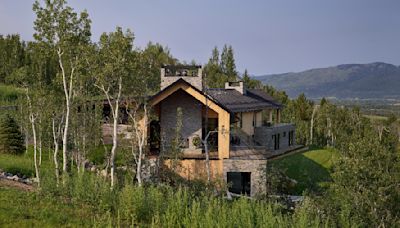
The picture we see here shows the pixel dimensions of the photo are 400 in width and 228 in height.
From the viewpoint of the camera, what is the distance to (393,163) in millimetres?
13258

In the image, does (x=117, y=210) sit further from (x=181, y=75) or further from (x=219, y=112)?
(x=181, y=75)

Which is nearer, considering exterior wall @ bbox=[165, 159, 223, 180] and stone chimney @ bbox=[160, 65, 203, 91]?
exterior wall @ bbox=[165, 159, 223, 180]

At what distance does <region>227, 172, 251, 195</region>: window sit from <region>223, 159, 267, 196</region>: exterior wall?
2.43 metres

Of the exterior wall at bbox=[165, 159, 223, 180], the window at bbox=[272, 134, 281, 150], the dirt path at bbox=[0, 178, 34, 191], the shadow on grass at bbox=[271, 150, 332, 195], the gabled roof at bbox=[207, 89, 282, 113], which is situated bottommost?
the shadow on grass at bbox=[271, 150, 332, 195]

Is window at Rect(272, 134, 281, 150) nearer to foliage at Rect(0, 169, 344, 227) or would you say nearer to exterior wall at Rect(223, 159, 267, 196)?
exterior wall at Rect(223, 159, 267, 196)

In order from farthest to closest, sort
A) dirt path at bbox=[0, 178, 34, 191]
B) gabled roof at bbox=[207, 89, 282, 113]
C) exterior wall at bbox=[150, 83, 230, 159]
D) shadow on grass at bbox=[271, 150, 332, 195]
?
shadow on grass at bbox=[271, 150, 332, 195] → gabled roof at bbox=[207, 89, 282, 113] → exterior wall at bbox=[150, 83, 230, 159] → dirt path at bbox=[0, 178, 34, 191]

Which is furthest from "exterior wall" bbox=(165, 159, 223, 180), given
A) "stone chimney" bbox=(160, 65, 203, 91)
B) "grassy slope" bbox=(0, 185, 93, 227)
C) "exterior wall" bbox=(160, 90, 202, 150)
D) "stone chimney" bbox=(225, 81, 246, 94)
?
"grassy slope" bbox=(0, 185, 93, 227)

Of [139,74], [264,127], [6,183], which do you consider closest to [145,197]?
[6,183]

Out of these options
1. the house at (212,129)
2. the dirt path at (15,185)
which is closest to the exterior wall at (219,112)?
the house at (212,129)

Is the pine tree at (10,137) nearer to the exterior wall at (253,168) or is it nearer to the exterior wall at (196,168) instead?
the exterior wall at (196,168)

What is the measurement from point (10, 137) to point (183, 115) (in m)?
7.37

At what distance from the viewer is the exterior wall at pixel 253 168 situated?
17.6m

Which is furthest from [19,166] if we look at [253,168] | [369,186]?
[369,186]

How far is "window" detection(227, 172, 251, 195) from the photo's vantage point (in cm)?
2101
